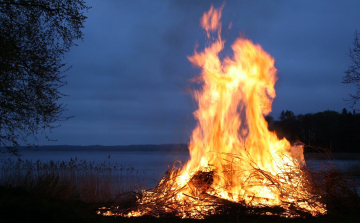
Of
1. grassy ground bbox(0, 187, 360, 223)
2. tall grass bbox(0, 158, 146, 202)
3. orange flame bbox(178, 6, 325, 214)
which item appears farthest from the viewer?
tall grass bbox(0, 158, 146, 202)

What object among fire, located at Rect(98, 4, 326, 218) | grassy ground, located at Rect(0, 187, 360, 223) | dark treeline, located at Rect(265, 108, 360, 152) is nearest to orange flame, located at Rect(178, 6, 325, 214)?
fire, located at Rect(98, 4, 326, 218)

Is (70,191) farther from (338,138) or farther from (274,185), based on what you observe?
(338,138)

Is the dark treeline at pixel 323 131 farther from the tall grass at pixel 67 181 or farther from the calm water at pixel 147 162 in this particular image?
the tall grass at pixel 67 181

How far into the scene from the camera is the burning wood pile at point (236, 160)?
6691 mm

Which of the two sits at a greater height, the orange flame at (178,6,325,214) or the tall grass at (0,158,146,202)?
the orange flame at (178,6,325,214)

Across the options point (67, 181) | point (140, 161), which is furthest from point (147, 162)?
point (67, 181)

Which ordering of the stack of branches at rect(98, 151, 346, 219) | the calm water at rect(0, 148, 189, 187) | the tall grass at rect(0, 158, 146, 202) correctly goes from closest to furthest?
the stack of branches at rect(98, 151, 346, 219) → the tall grass at rect(0, 158, 146, 202) → the calm water at rect(0, 148, 189, 187)

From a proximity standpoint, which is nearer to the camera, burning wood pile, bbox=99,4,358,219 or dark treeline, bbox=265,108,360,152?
burning wood pile, bbox=99,4,358,219

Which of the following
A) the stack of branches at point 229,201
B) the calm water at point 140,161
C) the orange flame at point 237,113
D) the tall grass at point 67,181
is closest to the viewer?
the stack of branches at point 229,201

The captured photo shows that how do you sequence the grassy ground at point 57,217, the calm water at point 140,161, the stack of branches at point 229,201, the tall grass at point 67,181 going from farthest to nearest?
the calm water at point 140,161 → the tall grass at point 67,181 → the stack of branches at point 229,201 → the grassy ground at point 57,217

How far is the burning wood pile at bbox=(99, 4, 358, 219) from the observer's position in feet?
22.0

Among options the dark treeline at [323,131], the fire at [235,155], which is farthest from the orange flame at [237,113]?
the dark treeline at [323,131]

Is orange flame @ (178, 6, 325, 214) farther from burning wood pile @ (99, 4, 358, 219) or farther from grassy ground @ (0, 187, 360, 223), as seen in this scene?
grassy ground @ (0, 187, 360, 223)

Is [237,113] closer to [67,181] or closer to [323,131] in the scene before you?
[67,181]
